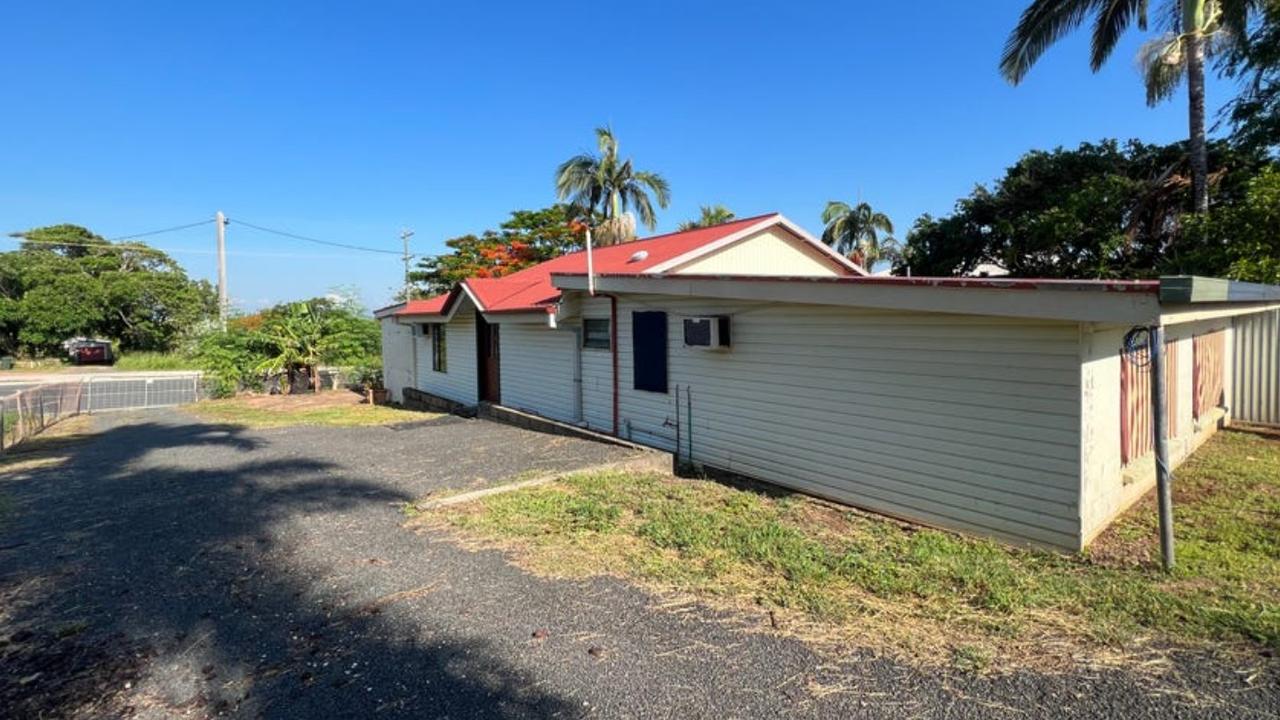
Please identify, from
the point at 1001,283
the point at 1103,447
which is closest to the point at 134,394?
the point at 1001,283

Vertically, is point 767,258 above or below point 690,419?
above

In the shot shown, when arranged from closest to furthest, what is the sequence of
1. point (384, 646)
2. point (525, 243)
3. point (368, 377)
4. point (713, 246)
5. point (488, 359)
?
1. point (384, 646)
2. point (713, 246)
3. point (488, 359)
4. point (368, 377)
5. point (525, 243)

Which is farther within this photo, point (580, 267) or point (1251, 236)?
point (580, 267)

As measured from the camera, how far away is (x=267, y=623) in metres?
3.70

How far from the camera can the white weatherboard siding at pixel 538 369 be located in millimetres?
10797

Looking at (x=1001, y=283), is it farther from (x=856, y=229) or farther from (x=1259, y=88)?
(x=856, y=229)

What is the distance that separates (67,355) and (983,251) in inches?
1857

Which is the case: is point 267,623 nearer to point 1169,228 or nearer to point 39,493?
point 39,493

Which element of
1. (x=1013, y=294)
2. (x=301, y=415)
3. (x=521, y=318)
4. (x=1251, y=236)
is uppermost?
(x=1251, y=236)

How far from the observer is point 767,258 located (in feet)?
38.6

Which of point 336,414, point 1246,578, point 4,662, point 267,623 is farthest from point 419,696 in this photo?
point 336,414

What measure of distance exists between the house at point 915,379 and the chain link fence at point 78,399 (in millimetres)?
9414

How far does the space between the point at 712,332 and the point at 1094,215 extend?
12.1 meters

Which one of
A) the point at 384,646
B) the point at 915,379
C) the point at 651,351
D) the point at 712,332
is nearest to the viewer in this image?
the point at 384,646
